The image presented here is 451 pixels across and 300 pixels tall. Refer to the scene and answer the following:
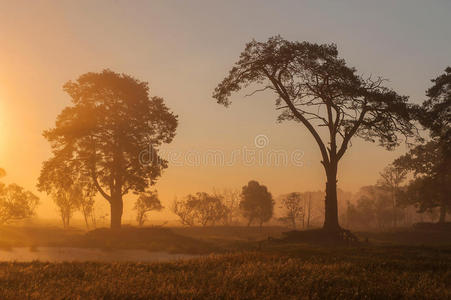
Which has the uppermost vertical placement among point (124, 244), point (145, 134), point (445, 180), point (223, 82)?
point (223, 82)

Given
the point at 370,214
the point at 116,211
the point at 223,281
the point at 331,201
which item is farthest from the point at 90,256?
the point at 370,214

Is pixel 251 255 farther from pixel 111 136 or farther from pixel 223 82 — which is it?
pixel 111 136

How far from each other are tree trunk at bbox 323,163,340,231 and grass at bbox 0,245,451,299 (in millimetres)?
13917

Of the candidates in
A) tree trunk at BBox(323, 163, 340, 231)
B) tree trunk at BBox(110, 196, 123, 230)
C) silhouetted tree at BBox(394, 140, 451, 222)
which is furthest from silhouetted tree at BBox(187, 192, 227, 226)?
tree trunk at BBox(323, 163, 340, 231)

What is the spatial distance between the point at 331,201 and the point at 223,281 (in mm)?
19916

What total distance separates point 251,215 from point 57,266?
65323 millimetres

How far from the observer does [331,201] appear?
28.5 metres

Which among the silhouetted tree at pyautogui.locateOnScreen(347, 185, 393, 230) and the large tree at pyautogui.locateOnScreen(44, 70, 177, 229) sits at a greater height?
the large tree at pyautogui.locateOnScreen(44, 70, 177, 229)

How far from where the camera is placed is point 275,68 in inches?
1189

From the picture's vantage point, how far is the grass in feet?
29.8

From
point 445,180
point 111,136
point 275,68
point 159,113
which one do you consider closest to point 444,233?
point 445,180

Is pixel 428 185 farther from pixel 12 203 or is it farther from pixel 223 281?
pixel 12 203

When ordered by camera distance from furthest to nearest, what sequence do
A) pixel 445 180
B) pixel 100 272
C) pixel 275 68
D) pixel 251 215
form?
pixel 251 215 → pixel 445 180 → pixel 275 68 → pixel 100 272

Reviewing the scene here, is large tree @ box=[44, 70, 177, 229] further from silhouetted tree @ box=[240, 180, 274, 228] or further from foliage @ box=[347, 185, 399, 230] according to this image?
foliage @ box=[347, 185, 399, 230]
